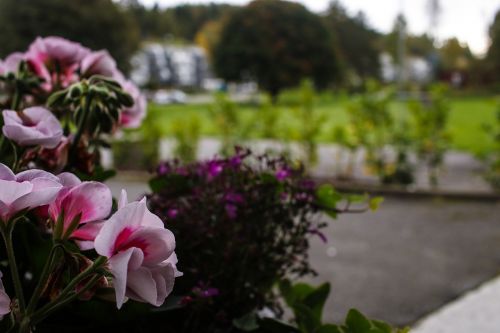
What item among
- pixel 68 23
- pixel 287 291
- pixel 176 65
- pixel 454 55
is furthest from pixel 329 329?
pixel 176 65

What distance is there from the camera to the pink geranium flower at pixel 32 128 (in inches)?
27.1

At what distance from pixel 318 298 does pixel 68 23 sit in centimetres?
3515

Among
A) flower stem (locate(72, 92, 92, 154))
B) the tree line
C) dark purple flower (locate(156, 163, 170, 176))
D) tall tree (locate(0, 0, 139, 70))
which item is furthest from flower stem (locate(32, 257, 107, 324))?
tall tree (locate(0, 0, 139, 70))

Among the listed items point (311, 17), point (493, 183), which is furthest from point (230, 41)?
point (493, 183)

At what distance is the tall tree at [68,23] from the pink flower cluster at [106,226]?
3334 cm

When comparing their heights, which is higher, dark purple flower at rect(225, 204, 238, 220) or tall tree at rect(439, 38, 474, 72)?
tall tree at rect(439, 38, 474, 72)

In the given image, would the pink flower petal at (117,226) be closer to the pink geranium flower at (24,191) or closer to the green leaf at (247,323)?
the pink geranium flower at (24,191)

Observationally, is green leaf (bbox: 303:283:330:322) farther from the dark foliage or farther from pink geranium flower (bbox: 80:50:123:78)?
pink geranium flower (bbox: 80:50:123:78)

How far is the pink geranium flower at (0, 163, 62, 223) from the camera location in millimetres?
514

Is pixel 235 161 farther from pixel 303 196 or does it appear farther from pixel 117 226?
pixel 117 226

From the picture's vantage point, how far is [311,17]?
49.3 metres

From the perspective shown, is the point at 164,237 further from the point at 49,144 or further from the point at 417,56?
the point at 417,56

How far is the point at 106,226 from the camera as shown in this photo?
0.52 m

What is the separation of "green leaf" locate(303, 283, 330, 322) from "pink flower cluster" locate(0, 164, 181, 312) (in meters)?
0.48
